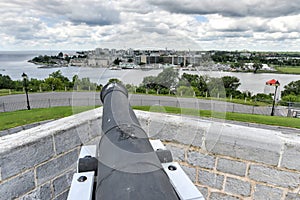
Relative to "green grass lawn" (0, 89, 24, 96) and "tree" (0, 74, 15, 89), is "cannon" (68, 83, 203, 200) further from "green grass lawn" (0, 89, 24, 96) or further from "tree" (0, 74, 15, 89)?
"green grass lawn" (0, 89, 24, 96)

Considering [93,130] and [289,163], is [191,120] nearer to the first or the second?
[289,163]

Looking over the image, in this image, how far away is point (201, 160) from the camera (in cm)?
166

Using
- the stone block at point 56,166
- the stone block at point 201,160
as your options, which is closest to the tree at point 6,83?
the stone block at point 56,166

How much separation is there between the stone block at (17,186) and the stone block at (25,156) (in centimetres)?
4

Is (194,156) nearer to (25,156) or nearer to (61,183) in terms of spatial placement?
(61,183)

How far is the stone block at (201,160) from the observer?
Result: 162 cm

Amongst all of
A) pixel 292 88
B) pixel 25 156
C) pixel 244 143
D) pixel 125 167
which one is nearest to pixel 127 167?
pixel 125 167

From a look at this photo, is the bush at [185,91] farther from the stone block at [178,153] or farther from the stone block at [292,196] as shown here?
the stone block at [292,196]

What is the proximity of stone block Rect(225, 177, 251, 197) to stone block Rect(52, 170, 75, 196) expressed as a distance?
113 centimetres

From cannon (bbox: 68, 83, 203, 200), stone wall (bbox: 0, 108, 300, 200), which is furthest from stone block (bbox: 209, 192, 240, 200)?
cannon (bbox: 68, 83, 203, 200)

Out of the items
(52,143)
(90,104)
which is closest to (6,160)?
(52,143)

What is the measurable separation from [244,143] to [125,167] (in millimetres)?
1039

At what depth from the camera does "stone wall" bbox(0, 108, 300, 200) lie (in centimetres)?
134

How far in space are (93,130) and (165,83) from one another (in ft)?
2.78
